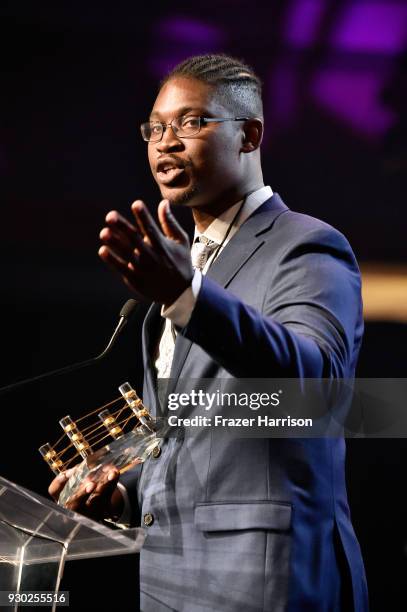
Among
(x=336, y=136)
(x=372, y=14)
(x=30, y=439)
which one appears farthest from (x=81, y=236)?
(x=372, y=14)

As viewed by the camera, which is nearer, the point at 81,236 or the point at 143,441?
the point at 143,441

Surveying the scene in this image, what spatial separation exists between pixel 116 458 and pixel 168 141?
0.75m

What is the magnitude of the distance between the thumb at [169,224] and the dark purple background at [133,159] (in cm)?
164

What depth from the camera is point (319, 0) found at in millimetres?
2957

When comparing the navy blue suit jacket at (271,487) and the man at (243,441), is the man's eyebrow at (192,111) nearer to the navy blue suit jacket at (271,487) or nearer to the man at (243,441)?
the man at (243,441)

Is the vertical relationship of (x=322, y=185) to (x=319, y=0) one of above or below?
below

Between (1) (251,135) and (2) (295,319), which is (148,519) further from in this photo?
(1) (251,135)

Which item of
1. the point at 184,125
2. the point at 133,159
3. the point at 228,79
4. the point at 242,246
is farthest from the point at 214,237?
the point at 133,159

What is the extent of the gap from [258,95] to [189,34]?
856 millimetres

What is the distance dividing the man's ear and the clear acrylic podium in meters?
1.06

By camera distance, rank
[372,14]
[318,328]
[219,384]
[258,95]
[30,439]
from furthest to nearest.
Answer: [30,439], [372,14], [258,95], [219,384], [318,328]

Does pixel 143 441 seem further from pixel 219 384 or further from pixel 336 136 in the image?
pixel 336 136

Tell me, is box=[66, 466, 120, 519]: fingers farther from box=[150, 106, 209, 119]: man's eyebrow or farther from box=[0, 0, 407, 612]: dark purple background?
box=[0, 0, 407, 612]: dark purple background

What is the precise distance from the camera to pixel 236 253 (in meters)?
1.96
